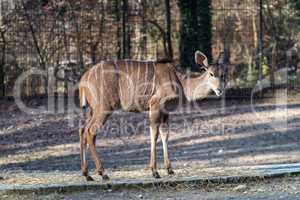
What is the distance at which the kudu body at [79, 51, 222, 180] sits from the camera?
29.1 ft

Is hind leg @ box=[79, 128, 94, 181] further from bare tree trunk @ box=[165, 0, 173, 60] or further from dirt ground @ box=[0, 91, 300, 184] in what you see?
bare tree trunk @ box=[165, 0, 173, 60]

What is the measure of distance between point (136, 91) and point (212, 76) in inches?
43.6

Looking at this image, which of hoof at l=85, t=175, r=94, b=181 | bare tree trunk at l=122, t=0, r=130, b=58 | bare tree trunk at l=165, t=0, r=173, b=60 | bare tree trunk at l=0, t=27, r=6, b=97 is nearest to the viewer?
hoof at l=85, t=175, r=94, b=181

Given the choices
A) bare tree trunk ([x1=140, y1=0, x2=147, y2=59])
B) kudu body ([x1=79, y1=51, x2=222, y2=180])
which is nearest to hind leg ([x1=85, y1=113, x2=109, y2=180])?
kudu body ([x1=79, y1=51, x2=222, y2=180])

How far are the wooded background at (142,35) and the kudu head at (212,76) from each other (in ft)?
21.8

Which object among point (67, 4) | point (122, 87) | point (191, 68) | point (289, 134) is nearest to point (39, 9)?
point (67, 4)

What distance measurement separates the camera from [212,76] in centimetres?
935

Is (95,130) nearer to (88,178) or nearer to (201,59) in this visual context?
(88,178)

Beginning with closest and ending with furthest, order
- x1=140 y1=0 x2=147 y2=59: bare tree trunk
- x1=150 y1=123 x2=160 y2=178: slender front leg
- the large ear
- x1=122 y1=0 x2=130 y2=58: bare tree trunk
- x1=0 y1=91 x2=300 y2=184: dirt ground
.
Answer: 1. x1=150 y1=123 x2=160 y2=178: slender front leg
2. the large ear
3. x1=0 y1=91 x2=300 y2=184: dirt ground
4. x1=122 y1=0 x2=130 y2=58: bare tree trunk
5. x1=140 y1=0 x2=147 y2=59: bare tree trunk

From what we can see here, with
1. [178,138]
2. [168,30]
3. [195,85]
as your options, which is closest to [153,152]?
[195,85]

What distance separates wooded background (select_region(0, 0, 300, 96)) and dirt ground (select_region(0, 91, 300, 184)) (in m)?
1.25

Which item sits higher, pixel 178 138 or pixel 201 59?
pixel 201 59

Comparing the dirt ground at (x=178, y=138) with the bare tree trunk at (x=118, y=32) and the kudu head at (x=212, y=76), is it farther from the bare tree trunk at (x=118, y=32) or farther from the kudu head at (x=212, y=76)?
the bare tree trunk at (x=118, y=32)

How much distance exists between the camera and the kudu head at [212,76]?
9.29 metres
